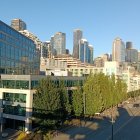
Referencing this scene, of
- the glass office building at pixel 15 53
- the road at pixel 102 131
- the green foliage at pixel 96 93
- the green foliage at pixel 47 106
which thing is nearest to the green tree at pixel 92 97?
the green foliage at pixel 96 93

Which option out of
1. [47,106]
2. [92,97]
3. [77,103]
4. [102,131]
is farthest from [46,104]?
[92,97]

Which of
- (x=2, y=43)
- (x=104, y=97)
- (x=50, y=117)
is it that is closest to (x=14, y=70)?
(x=2, y=43)

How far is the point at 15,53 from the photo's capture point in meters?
92.9

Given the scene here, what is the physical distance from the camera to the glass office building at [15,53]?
8399 cm

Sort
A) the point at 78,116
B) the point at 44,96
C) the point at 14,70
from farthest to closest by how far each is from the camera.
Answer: the point at 14,70
the point at 78,116
the point at 44,96

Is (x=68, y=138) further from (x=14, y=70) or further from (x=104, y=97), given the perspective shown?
(x=14, y=70)

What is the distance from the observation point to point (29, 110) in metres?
57.2

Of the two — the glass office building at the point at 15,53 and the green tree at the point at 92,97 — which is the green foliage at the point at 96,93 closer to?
the green tree at the point at 92,97

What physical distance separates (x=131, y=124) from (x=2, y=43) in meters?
40.4

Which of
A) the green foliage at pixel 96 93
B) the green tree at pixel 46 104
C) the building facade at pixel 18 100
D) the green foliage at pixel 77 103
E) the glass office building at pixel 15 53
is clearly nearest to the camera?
the green tree at pixel 46 104

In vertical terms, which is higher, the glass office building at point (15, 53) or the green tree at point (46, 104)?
the glass office building at point (15, 53)

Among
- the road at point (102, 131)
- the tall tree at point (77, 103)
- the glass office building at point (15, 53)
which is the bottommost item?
the road at point (102, 131)

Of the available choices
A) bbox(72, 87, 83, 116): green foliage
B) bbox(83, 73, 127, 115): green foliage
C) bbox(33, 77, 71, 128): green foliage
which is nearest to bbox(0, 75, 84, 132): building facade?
bbox(33, 77, 71, 128): green foliage

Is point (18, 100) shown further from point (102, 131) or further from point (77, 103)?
point (102, 131)
